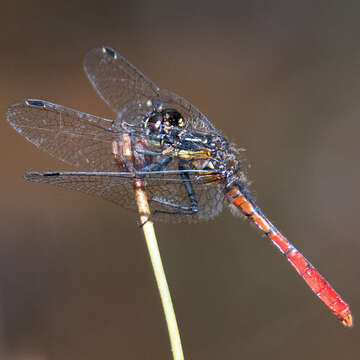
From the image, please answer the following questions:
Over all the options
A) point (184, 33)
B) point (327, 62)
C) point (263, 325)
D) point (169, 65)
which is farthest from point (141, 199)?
point (327, 62)

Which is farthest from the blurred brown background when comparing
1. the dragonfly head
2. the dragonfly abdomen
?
the dragonfly abdomen

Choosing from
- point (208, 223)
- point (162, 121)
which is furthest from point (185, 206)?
point (208, 223)

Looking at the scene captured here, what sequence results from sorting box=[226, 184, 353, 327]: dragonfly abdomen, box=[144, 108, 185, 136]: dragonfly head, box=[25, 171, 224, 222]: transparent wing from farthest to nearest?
1. box=[226, 184, 353, 327]: dragonfly abdomen
2. box=[144, 108, 185, 136]: dragonfly head
3. box=[25, 171, 224, 222]: transparent wing

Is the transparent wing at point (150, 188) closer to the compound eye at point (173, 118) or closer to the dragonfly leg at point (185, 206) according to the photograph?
the dragonfly leg at point (185, 206)

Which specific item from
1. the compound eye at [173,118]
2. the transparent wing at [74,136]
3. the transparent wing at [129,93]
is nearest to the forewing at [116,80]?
the transparent wing at [129,93]

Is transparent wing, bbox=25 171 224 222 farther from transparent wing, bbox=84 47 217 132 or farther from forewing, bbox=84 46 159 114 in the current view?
forewing, bbox=84 46 159 114

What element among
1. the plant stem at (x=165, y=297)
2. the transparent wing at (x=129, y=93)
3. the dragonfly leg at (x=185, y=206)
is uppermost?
the transparent wing at (x=129, y=93)

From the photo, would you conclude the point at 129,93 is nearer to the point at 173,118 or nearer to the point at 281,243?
the point at 173,118
